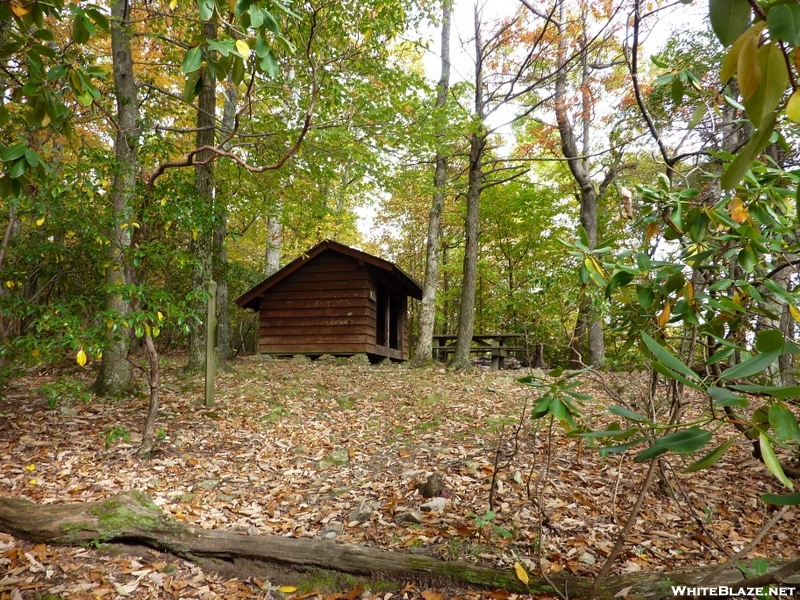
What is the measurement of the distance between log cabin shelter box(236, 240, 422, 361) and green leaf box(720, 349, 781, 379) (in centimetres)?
1187

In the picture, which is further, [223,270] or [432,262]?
[432,262]

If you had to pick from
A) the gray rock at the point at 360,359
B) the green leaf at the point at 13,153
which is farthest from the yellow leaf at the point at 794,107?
the gray rock at the point at 360,359

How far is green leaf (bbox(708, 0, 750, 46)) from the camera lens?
0.72m

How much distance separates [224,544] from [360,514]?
3.63 ft

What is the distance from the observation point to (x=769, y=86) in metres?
0.64

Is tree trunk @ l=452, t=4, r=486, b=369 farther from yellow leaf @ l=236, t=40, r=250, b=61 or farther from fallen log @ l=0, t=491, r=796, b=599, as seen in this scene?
yellow leaf @ l=236, t=40, r=250, b=61

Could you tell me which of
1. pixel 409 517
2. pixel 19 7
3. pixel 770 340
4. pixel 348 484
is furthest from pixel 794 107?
pixel 348 484

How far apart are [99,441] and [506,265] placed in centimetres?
1919

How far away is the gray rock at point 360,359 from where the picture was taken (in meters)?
12.4

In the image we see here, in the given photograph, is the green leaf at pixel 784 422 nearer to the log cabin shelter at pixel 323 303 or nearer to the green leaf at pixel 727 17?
the green leaf at pixel 727 17

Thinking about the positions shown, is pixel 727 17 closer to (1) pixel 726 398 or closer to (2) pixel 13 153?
(1) pixel 726 398

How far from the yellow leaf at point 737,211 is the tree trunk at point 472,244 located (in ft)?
30.1

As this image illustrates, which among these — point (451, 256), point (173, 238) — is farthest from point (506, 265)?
point (173, 238)

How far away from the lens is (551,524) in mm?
3488
